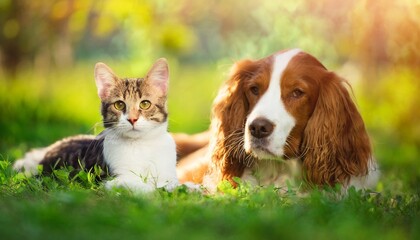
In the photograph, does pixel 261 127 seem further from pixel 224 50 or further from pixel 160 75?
pixel 224 50

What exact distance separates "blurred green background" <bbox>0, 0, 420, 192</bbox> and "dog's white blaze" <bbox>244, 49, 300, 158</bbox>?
1.60 meters

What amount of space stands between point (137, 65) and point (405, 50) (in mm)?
3847

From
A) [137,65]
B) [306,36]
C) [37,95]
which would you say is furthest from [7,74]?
[306,36]

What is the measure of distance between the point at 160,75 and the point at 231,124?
24.5 inches

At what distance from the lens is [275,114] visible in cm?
446

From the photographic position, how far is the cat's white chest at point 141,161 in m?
4.65

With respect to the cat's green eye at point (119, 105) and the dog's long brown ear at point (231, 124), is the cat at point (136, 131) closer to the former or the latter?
the cat's green eye at point (119, 105)

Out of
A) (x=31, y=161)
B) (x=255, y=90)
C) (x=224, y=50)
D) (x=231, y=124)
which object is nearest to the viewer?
(x=255, y=90)

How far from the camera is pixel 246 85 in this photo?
488 cm

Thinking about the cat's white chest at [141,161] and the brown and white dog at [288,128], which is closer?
the brown and white dog at [288,128]

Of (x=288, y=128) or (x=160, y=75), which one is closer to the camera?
(x=288, y=128)

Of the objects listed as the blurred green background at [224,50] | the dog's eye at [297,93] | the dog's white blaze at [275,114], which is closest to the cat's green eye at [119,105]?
the dog's white blaze at [275,114]

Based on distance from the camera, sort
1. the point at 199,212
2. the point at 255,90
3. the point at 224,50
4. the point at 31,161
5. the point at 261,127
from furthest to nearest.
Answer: the point at 224,50 → the point at 31,161 → the point at 255,90 → the point at 261,127 → the point at 199,212

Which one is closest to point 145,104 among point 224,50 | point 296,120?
point 296,120
